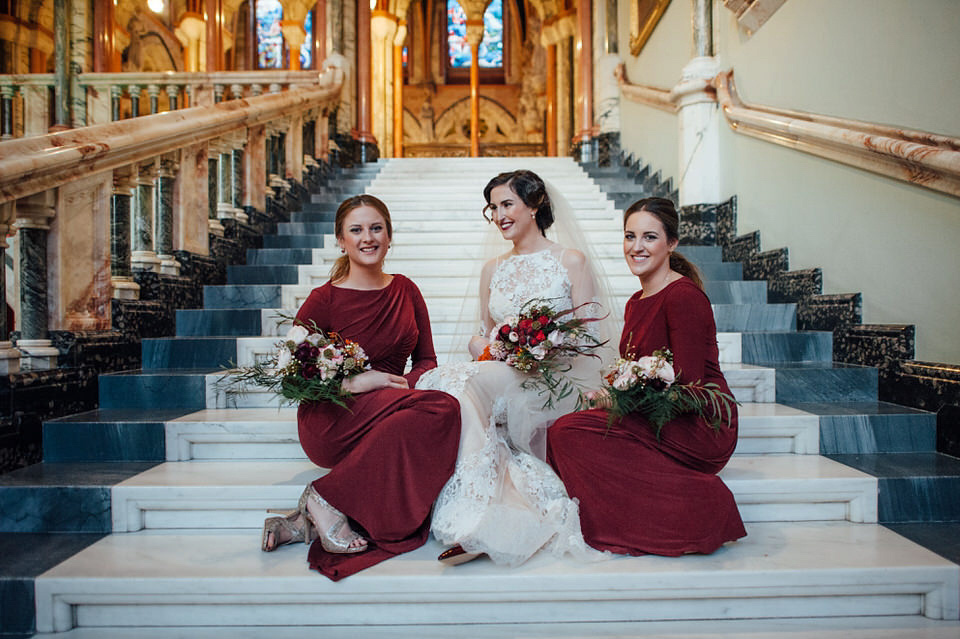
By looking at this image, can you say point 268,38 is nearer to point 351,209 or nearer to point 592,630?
point 351,209

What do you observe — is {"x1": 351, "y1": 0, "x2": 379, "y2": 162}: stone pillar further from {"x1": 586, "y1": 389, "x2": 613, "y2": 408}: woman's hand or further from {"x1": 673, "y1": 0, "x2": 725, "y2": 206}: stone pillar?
{"x1": 586, "y1": 389, "x2": 613, "y2": 408}: woman's hand

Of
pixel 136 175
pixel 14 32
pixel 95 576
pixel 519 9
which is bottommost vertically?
pixel 95 576

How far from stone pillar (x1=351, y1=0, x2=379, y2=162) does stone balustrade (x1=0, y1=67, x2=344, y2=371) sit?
1.59 metres

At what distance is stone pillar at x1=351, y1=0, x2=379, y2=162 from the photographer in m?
7.68

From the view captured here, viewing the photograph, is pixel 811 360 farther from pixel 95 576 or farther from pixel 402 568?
pixel 95 576

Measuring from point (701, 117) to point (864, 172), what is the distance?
1914mm

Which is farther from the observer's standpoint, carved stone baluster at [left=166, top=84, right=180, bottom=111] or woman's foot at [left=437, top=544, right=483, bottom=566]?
carved stone baluster at [left=166, top=84, right=180, bottom=111]

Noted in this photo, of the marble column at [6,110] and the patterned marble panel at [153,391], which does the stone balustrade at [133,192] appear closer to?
the marble column at [6,110]

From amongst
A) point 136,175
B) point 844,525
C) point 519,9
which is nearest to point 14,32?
point 136,175

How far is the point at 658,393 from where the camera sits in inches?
75.5

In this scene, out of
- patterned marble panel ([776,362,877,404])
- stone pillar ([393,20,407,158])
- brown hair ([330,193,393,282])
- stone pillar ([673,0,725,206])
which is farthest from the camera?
stone pillar ([393,20,407,158])

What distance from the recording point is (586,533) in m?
2.03

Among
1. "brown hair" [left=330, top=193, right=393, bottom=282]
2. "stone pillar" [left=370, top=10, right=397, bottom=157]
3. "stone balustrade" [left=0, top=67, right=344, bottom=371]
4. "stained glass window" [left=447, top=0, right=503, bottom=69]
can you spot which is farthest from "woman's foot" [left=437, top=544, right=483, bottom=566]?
"stained glass window" [left=447, top=0, right=503, bottom=69]

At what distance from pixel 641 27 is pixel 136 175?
5.37 metres
